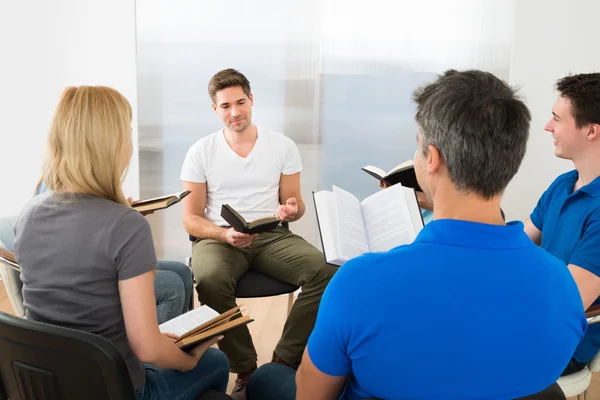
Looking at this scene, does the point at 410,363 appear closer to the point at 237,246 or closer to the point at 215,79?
the point at 237,246

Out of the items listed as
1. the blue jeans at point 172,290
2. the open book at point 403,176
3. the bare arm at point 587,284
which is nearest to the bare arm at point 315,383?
the bare arm at point 587,284

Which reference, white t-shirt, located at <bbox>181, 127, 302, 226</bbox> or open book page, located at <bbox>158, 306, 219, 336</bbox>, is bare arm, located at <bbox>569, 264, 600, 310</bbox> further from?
white t-shirt, located at <bbox>181, 127, 302, 226</bbox>

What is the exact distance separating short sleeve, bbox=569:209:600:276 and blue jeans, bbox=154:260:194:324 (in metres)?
1.42

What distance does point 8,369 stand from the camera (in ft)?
4.35

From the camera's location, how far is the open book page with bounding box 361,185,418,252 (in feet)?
5.75

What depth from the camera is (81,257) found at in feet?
4.57

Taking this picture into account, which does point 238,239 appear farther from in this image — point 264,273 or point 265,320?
point 265,320

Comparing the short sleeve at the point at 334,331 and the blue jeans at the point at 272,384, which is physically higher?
the short sleeve at the point at 334,331

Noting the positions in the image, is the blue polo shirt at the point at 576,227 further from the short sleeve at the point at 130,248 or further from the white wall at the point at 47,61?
the white wall at the point at 47,61

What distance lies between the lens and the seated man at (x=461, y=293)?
0.97 meters

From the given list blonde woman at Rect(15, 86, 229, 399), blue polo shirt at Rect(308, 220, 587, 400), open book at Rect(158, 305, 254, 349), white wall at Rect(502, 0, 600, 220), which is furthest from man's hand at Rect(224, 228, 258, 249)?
white wall at Rect(502, 0, 600, 220)

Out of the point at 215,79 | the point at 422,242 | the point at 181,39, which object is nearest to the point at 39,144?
the point at 181,39

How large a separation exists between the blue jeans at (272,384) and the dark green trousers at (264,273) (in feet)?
2.48

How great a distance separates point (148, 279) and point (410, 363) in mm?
688
